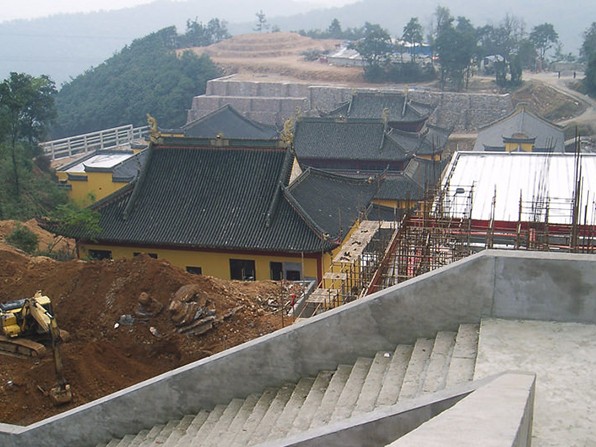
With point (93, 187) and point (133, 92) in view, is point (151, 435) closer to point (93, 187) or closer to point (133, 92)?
point (93, 187)

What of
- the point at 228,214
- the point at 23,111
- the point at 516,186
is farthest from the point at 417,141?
the point at 23,111

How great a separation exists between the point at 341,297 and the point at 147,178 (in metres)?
10.4

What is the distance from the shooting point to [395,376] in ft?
22.4

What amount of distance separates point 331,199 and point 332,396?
13.9 meters

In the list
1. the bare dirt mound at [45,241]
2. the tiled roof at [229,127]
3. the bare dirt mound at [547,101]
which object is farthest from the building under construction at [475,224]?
the bare dirt mound at [547,101]

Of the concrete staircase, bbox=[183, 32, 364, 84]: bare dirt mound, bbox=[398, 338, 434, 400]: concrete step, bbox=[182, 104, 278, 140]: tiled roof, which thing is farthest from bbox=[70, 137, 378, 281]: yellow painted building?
bbox=[183, 32, 364, 84]: bare dirt mound

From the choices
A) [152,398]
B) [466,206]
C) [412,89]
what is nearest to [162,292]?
[152,398]

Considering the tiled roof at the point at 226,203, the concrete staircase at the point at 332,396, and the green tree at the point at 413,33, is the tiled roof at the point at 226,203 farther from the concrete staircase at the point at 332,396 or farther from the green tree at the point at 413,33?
the green tree at the point at 413,33

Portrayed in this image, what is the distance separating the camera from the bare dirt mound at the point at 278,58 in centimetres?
6444

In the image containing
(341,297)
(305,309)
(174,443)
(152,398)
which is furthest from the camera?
(305,309)

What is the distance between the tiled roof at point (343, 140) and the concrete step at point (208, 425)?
23.8 m

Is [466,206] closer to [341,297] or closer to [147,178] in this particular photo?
[341,297]

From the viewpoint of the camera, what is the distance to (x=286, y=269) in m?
18.6

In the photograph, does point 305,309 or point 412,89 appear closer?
point 305,309
